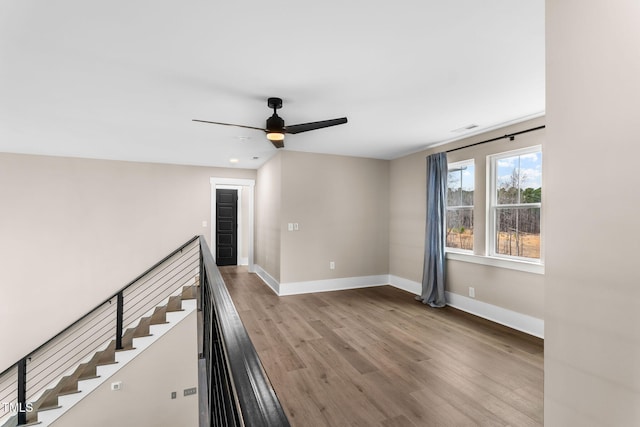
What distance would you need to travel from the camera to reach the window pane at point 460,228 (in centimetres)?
427

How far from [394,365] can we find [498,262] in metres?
2.02

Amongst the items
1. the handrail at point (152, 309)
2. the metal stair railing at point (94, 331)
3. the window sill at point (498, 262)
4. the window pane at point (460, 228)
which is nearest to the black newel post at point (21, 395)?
the handrail at point (152, 309)

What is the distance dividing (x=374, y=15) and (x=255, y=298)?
4231 millimetres

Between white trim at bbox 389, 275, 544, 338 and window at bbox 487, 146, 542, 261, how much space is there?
2.24ft

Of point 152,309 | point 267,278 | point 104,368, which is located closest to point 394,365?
point 267,278

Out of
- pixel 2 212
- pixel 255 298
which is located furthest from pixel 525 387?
pixel 2 212

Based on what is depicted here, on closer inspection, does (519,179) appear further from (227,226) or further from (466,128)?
(227,226)

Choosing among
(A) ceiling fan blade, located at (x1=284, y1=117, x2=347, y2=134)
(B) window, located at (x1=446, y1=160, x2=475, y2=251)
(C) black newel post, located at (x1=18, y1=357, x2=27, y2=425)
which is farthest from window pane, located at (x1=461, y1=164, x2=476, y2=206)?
(C) black newel post, located at (x1=18, y1=357, x2=27, y2=425)

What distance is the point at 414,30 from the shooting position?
5.98 feet

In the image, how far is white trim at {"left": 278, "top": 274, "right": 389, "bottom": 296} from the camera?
499 centimetres

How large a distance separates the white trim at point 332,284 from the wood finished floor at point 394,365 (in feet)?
1.71

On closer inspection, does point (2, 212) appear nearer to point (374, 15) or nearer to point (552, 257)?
point (374, 15)

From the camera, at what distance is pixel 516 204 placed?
362 centimetres

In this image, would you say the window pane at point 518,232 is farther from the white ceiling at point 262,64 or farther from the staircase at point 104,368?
the staircase at point 104,368
